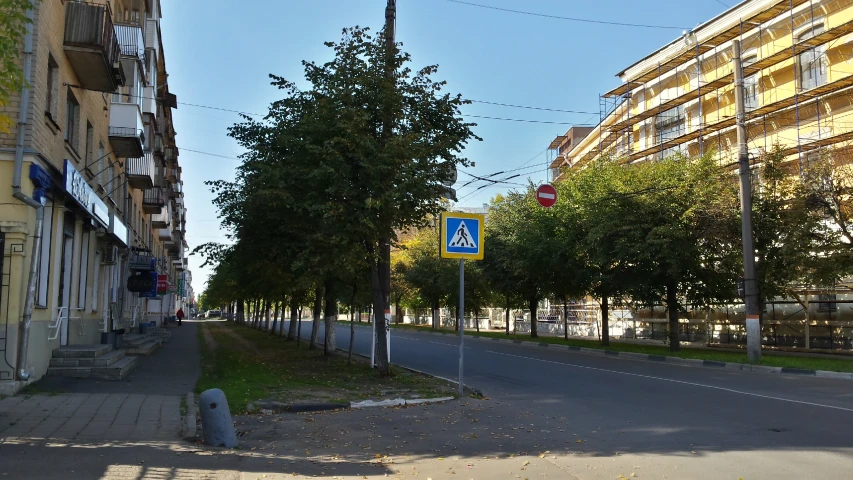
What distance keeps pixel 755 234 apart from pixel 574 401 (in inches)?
623

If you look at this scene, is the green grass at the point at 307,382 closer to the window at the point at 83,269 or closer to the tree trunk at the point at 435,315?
the window at the point at 83,269

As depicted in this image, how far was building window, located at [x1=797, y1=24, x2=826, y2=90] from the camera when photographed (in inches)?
1286

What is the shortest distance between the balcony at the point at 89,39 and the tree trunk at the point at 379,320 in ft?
23.8

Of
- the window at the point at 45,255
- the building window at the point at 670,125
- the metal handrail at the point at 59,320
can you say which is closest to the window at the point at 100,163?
the metal handrail at the point at 59,320

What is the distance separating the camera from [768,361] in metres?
21.5

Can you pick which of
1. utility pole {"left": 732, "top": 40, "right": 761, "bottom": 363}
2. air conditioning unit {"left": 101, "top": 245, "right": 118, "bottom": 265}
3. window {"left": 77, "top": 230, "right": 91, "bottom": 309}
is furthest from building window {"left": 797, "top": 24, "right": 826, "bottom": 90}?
window {"left": 77, "top": 230, "right": 91, "bottom": 309}

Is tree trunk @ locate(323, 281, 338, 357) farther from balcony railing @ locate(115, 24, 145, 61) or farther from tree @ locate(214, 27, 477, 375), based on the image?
balcony railing @ locate(115, 24, 145, 61)

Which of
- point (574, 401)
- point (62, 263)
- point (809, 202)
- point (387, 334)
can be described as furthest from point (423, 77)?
point (809, 202)

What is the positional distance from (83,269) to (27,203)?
6.41m

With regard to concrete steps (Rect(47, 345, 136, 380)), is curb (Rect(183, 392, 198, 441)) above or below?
below

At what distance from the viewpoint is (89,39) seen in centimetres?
1502

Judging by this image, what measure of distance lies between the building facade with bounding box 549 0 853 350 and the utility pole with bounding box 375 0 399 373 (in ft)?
48.9

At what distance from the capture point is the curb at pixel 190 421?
8836 millimetres

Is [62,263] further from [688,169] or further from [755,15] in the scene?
[755,15]
